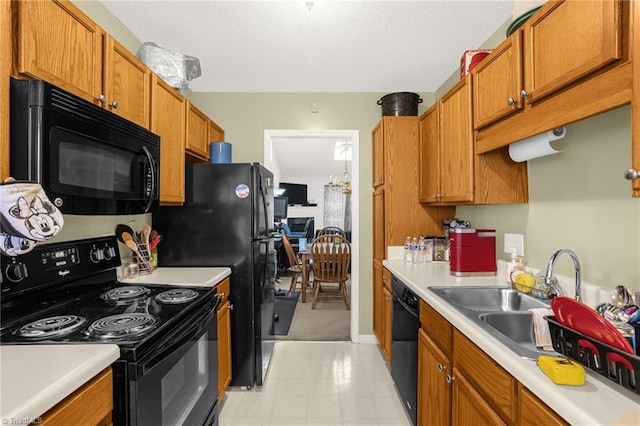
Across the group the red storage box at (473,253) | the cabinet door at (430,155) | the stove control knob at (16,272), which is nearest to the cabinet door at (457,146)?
the cabinet door at (430,155)

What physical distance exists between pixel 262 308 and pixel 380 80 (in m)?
2.18

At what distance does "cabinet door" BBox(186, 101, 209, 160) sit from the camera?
2.14m

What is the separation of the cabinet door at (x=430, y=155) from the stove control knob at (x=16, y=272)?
7.09ft

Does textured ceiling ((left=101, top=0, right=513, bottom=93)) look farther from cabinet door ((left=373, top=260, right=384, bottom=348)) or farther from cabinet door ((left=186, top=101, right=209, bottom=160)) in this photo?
cabinet door ((left=373, top=260, right=384, bottom=348))

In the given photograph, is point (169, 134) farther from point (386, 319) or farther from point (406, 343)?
point (386, 319)

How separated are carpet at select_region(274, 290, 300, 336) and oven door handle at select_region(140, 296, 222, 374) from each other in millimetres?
1825

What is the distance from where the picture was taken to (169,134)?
188cm

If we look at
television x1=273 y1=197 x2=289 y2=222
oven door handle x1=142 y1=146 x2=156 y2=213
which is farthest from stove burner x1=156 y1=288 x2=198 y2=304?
television x1=273 y1=197 x2=289 y2=222

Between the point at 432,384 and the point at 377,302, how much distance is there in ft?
4.40

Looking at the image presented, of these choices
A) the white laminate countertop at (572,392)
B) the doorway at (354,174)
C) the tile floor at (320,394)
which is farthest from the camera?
the doorway at (354,174)

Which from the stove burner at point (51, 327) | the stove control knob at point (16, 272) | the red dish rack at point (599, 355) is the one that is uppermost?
the stove control knob at point (16, 272)

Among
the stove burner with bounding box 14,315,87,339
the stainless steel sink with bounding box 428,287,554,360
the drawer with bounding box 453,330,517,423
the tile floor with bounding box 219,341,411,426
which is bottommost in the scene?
the tile floor with bounding box 219,341,411,426

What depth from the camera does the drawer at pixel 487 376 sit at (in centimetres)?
84

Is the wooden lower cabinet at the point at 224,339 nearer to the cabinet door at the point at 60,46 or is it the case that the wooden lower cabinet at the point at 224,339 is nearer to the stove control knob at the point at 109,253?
the stove control knob at the point at 109,253
